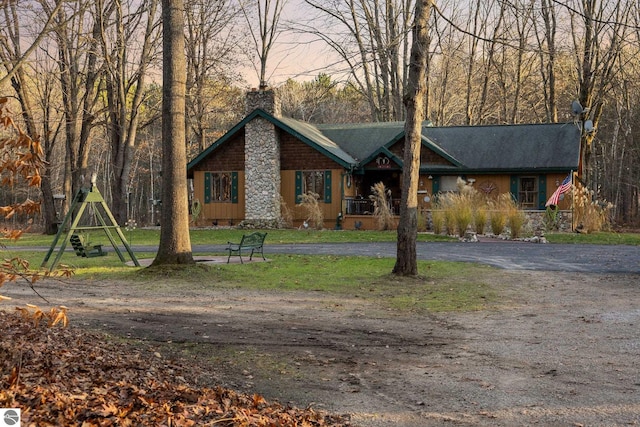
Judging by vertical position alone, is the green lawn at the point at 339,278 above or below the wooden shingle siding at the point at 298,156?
below

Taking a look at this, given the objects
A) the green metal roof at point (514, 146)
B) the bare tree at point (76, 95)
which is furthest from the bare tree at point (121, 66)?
the green metal roof at point (514, 146)

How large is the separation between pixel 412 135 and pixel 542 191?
17468mm

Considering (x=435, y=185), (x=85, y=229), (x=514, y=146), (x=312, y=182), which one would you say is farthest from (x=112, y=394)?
(x=514, y=146)

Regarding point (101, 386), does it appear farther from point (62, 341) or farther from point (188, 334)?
point (188, 334)

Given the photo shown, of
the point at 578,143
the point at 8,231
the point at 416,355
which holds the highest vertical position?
the point at 578,143

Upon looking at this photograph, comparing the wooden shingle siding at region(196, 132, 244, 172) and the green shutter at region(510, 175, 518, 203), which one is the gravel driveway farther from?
the wooden shingle siding at region(196, 132, 244, 172)

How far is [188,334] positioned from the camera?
7.29 meters

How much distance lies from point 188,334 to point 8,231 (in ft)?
10.3

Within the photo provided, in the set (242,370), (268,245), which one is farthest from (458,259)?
(242,370)

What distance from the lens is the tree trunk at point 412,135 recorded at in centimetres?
1170

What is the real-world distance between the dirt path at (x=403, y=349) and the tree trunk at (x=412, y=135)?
2096 mm

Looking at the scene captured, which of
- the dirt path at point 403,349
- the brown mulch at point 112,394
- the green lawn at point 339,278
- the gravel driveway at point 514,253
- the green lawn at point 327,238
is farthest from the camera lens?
the green lawn at point 327,238

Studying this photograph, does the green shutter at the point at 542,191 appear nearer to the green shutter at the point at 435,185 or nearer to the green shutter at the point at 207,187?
the green shutter at the point at 435,185

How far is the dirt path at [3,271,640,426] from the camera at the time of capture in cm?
481
